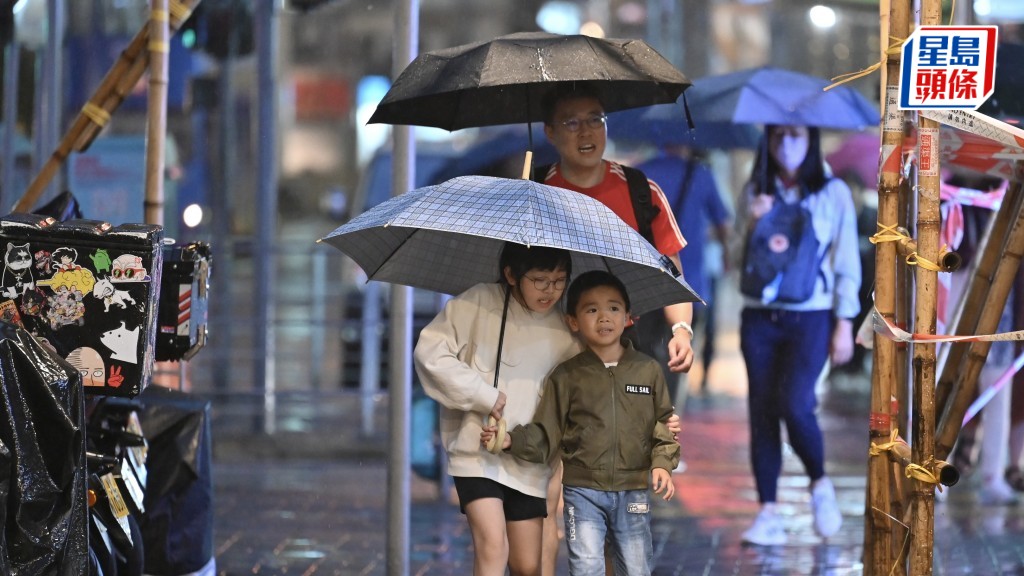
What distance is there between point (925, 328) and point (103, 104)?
365 cm

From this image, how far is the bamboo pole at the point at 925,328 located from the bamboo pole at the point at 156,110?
10.6 feet

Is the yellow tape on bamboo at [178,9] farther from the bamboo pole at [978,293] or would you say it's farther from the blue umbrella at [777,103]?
the bamboo pole at [978,293]

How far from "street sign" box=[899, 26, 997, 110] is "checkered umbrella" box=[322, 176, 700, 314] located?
0.94m

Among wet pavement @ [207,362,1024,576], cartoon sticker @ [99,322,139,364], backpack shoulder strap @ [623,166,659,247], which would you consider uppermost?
backpack shoulder strap @ [623,166,659,247]

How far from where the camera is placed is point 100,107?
620 cm

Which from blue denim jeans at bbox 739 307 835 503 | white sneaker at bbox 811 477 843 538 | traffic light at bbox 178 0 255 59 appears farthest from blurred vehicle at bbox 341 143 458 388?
white sneaker at bbox 811 477 843 538

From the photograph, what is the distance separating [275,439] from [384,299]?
54.7 inches

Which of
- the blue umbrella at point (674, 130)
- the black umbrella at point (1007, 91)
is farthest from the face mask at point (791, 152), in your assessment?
the black umbrella at point (1007, 91)

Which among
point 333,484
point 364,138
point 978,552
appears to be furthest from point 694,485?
point 364,138

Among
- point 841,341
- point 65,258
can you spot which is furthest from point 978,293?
point 65,258

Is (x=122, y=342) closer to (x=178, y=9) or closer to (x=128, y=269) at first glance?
(x=128, y=269)

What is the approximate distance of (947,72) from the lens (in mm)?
4305

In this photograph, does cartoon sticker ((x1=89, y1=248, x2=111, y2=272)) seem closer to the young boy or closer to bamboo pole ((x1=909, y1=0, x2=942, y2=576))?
the young boy

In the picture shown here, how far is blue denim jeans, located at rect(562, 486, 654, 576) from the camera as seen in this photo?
4.64 meters
